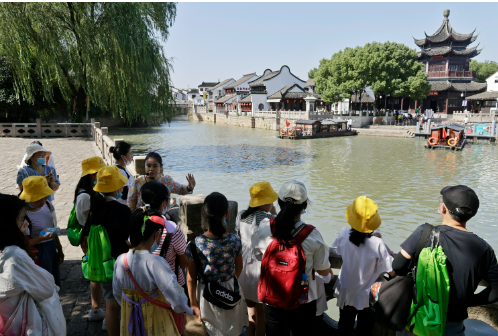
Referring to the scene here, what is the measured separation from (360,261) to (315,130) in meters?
29.7

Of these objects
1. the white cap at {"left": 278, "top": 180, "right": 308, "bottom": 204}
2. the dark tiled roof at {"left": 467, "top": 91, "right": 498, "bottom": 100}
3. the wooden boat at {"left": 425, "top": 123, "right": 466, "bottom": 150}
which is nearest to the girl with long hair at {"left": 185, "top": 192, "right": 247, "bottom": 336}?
the white cap at {"left": 278, "top": 180, "right": 308, "bottom": 204}

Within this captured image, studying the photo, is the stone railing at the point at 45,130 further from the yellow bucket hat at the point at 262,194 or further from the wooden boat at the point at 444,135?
the wooden boat at the point at 444,135

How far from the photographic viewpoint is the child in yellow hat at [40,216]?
10.2ft

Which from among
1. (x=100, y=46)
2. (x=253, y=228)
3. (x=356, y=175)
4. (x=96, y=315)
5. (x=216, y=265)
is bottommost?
(x=356, y=175)

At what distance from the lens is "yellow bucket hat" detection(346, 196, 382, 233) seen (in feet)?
8.16

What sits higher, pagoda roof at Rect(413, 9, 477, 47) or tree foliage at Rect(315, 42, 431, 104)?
pagoda roof at Rect(413, 9, 477, 47)

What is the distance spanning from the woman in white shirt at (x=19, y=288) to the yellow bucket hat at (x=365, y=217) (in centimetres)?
207

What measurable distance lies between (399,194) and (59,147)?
15.2 meters

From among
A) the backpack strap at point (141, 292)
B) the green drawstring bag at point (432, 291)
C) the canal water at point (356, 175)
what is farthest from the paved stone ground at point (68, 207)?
the canal water at point (356, 175)

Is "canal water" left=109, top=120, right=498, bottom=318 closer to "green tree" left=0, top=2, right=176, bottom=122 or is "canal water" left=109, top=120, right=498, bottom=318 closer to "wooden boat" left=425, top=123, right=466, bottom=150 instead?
"wooden boat" left=425, top=123, right=466, bottom=150

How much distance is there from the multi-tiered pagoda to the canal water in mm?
19567

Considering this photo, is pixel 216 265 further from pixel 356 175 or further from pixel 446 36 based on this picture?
pixel 446 36

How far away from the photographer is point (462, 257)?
6.66 feet

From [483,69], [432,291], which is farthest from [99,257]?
[483,69]
